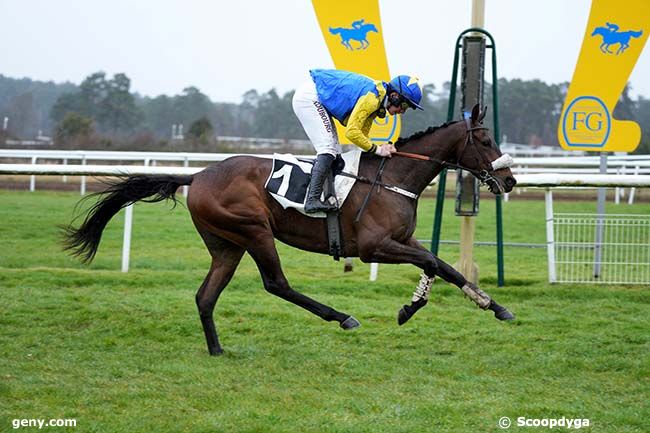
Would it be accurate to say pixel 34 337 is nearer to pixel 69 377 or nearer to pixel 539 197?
pixel 69 377

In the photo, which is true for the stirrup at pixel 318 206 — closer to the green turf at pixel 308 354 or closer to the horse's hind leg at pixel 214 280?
the horse's hind leg at pixel 214 280

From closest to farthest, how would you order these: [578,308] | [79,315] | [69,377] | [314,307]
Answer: [69,377] < [314,307] < [79,315] < [578,308]

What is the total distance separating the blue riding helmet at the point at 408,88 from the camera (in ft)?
19.0

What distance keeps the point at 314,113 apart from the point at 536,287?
3.52m

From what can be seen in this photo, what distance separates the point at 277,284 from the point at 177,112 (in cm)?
3982

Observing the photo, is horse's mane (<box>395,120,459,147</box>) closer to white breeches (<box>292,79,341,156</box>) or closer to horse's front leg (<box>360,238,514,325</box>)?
white breeches (<box>292,79,341,156</box>)

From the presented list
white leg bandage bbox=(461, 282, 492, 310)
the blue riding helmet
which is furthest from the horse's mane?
white leg bandage bbox=(461, 282, 492, 310)

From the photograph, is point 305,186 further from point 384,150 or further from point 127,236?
point 127,236

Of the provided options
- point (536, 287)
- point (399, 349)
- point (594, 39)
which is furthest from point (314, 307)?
point (594, 39)

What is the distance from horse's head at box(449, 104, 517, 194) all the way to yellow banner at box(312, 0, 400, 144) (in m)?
2.92

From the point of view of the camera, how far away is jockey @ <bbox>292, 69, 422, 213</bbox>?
575 cm

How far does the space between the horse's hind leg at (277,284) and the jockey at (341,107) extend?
42 centimetres

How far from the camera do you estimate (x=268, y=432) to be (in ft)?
13.7

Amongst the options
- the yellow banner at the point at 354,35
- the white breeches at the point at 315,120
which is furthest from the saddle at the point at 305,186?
the yellow banner at the point at 354,35
